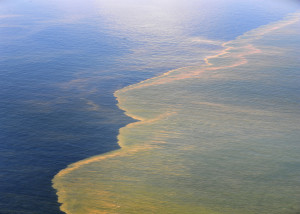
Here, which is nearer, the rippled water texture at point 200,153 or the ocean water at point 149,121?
the rippled water texture at point 200,153

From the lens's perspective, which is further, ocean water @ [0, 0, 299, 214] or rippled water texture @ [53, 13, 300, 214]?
ocean water @ [0, 0, 299, 214]

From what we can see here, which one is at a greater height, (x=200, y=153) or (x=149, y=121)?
(x=149, y=121)

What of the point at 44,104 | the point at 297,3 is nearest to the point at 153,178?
the point at 44,104

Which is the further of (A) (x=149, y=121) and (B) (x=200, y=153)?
(A) (x=149, y=121)
